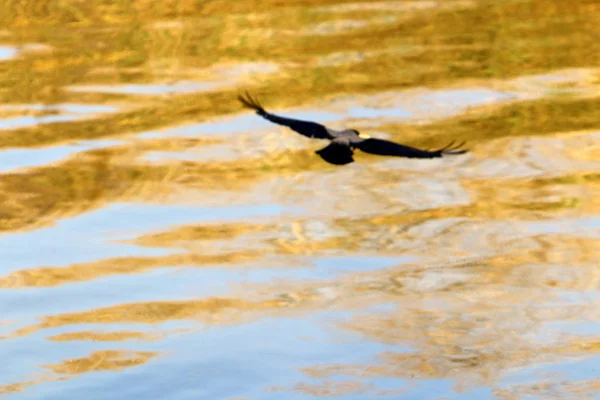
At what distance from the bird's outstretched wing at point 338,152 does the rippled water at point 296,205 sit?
730 millimetres

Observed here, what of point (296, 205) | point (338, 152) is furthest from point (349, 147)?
point (296, 205)

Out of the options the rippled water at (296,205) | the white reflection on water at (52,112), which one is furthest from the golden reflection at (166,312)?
the white reflection on water at (52,112)

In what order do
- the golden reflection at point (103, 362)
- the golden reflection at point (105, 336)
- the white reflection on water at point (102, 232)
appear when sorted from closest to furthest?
the golden reflection at point (103, 362) < the golden reflection at point (105, 336) < the white reflection on water at point (102, 232)

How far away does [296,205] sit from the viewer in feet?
19.0

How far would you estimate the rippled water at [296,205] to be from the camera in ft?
14.3

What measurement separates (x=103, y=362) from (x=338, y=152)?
1.07m

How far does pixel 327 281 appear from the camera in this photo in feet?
16.4

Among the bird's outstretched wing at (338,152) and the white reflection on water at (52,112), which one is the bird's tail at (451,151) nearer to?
the bird's outstretched wing at (338,152)

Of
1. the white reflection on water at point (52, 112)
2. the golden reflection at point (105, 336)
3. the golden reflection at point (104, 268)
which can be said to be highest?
the white reflection on water at point (52, 112)

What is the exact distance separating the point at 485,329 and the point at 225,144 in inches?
93.8

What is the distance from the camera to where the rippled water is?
436cm

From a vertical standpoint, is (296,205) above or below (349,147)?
above

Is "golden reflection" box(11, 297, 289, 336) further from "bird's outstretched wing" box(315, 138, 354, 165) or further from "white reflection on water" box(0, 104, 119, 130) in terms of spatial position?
"white reflection on water" box(0, 104, 119, 130)

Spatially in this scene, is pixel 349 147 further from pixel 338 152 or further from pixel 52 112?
pixel 52 112
